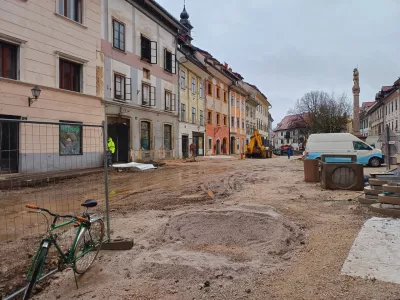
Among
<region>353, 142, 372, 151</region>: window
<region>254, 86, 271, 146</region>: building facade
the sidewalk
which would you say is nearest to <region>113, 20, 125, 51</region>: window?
the sidewalk

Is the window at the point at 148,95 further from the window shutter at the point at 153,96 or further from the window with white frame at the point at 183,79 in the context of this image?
the window with white frame at the point at 183,79

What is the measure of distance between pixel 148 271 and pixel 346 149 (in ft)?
57.1

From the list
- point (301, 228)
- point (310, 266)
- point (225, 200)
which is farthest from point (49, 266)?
point (225, 200)

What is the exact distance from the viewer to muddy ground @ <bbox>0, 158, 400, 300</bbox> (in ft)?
11.0

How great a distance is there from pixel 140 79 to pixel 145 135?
4159 millimetres

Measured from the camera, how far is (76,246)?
358cm

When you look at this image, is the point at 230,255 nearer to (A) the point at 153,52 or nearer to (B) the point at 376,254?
(B) the point at 376,254

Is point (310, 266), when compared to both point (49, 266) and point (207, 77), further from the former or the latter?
point (207, 77)

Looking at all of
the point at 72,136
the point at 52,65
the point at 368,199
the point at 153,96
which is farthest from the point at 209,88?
the point at 72,136

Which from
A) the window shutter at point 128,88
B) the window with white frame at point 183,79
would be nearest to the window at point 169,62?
the window with white frame at point 183,79

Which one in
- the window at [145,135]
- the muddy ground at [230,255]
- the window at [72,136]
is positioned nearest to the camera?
the muddy ground at [230,255]

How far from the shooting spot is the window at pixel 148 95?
77.7 ft

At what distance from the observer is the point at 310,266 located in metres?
3.89

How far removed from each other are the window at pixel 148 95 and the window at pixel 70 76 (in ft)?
21.0
